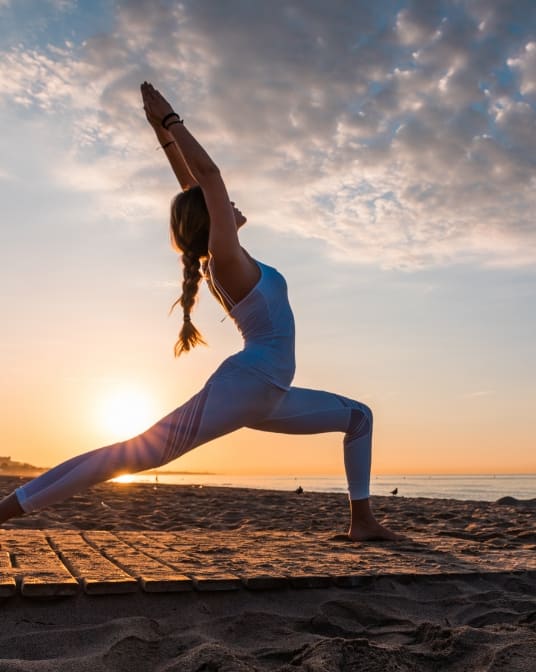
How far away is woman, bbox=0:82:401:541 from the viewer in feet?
10.6

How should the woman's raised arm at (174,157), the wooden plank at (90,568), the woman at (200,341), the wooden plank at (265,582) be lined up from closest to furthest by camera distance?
the wooden plank at (90,568), the wooden plank at (265,582), the woman at (200,341), the woman's raised arm at (174,157)

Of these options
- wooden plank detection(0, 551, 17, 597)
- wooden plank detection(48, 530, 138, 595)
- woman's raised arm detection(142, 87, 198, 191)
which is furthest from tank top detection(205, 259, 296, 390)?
wooden plank detection(0, 551, 17, 597)

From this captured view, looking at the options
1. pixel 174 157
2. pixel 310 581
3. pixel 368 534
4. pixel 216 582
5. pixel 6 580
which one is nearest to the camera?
pixel 6 580

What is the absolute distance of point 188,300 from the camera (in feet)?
11.5

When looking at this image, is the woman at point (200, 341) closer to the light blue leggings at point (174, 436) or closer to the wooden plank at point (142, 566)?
the light blue leggings at point (174, 436)

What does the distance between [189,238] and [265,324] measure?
592 mm

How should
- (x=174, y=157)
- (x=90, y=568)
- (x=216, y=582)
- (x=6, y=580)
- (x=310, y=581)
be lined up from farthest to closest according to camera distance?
(x=174, y=157) < (x=90, y=568) < (x=310, y=581) < (x=216, y=582) < (x=6, y=580)

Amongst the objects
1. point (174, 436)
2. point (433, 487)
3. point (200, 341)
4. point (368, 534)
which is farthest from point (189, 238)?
point (433, 487)

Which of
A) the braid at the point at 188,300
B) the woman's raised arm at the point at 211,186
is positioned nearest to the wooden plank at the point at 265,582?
the braid at the point at 188,300

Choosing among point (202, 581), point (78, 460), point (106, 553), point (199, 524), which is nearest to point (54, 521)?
point (199, 524)

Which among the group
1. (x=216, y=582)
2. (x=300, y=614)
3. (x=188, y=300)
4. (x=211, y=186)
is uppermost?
(x=211, y=186)

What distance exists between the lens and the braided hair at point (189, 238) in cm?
337

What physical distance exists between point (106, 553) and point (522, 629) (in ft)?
7.35

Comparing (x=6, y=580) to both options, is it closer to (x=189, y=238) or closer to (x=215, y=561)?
(x=215, y=561)
